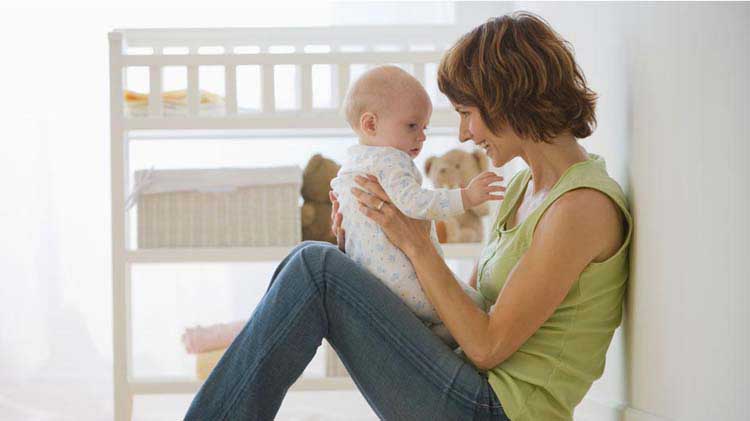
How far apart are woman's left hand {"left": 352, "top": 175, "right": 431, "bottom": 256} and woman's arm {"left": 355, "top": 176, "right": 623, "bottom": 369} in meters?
0.10

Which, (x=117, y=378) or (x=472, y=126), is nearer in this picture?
(x=472, y=126)

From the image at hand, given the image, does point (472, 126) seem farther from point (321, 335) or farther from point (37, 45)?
point (37, 45)

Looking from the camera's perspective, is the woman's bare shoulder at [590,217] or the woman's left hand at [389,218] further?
the woman's left hand at [389,218]

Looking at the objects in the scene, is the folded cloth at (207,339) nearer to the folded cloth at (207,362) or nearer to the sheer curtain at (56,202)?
the folded cloth at (207,362)

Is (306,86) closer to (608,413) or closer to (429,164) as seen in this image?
(429,164)

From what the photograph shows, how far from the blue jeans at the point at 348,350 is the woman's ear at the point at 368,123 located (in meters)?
0.30

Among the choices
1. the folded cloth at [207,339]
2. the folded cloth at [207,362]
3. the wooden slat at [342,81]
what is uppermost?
the wooden slat at [342,81]

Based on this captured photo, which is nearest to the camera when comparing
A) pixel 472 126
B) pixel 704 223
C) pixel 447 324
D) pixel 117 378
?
pixel 704 223

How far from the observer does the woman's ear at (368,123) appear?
67.1 inches

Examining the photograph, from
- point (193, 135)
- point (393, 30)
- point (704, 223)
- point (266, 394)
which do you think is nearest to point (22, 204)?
point (193, 135)

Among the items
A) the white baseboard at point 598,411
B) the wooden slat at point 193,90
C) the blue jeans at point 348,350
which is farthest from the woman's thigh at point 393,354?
the wooden slat at point 193,90

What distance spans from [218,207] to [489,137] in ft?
3.50

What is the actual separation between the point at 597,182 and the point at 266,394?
0.66m

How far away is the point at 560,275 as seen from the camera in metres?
1.40
